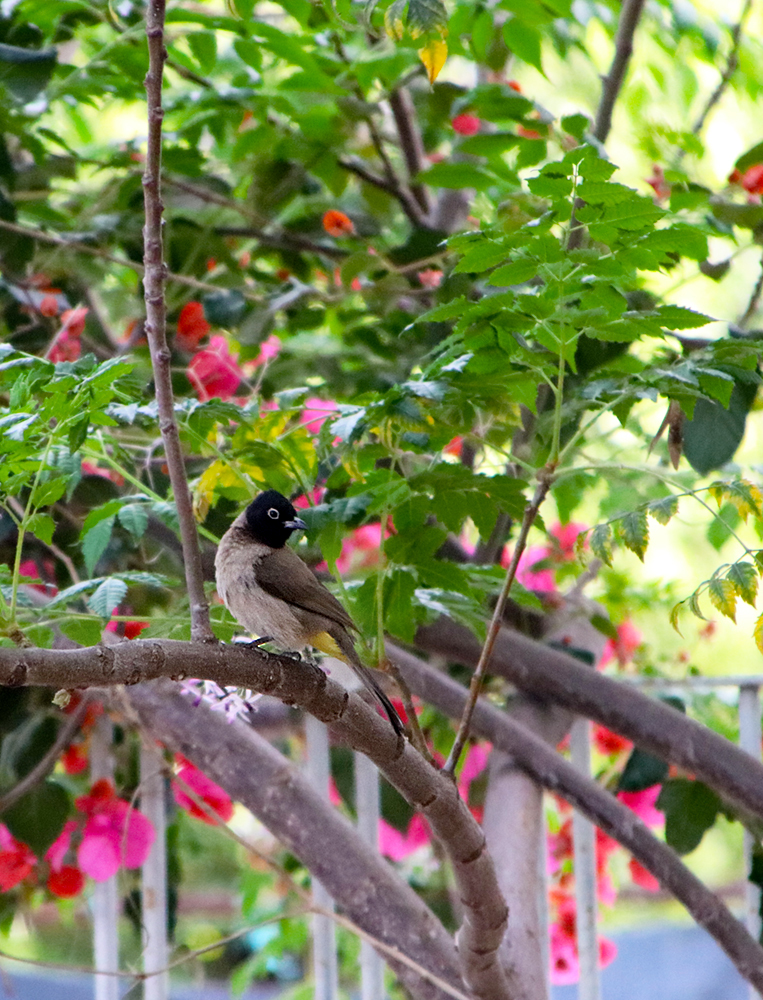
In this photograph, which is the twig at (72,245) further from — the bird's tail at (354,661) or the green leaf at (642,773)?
the green leaf at (642,773)

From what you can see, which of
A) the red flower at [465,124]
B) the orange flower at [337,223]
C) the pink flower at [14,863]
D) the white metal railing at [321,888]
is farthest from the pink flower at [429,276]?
the pink flower at [14,863]

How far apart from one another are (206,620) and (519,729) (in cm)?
100

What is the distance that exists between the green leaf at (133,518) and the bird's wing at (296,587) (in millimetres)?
280

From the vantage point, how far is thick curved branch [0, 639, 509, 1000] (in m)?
0.88

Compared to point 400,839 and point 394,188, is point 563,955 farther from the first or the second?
point 394,188

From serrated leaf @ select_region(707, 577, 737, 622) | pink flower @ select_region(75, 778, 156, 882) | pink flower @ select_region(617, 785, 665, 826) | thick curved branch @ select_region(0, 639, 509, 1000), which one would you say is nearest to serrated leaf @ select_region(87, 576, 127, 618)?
thick curved branch @ select_region(0, 639, 509, 1000)

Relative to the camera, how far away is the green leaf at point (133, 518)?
1256mm

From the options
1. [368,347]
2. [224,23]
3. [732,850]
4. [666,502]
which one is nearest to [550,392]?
[368,347]

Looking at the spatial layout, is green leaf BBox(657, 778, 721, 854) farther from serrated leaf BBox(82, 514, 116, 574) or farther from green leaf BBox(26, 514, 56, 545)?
green leaf BBox(26, 514, 56, 545)

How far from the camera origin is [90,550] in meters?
1.35

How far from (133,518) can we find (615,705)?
3.30ft

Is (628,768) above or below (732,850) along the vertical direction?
below

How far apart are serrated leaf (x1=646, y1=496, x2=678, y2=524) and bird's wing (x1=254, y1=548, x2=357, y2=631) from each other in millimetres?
475

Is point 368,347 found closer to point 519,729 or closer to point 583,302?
point 519,729
